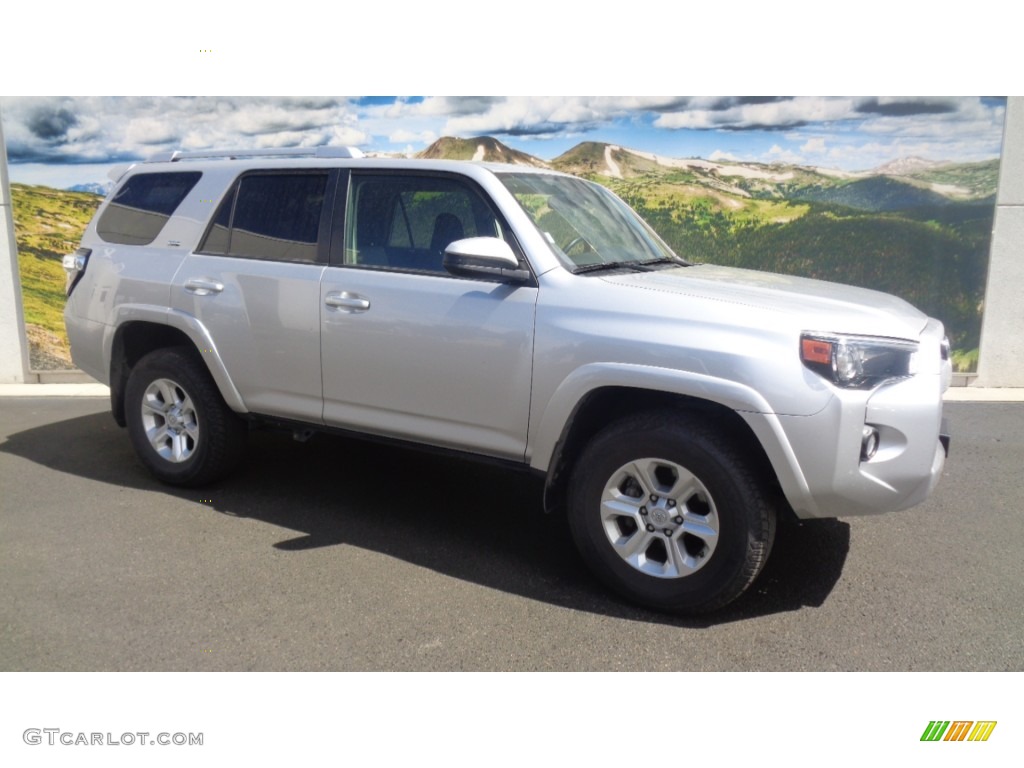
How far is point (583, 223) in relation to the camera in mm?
4391

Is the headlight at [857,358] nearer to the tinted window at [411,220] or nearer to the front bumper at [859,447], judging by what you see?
the front bumper at [859,447]

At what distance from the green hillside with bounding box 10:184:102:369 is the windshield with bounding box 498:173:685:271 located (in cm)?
630

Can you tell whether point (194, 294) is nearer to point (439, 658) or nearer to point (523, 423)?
point (523, 423)

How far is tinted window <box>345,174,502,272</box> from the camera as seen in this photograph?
13.8 feet

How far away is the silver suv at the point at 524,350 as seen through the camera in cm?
338

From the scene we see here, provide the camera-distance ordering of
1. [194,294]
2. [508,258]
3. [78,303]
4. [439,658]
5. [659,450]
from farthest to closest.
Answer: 1. [78,303]
2. [194,294]
3. [508,258]
4. [659,450]
5. [439,658]

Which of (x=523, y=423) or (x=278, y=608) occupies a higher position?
(x=523, y=423)

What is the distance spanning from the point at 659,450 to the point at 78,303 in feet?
13.2

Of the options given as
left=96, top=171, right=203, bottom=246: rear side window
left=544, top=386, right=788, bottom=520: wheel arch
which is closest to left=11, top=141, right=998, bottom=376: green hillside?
left=96, top=171, right=203, bottom=246: rear side window

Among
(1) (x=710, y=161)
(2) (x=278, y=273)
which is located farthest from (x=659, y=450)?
(1) (x=710, y=161)

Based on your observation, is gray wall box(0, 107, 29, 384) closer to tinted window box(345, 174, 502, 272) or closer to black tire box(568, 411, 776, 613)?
tinted window box(345, 174, 502, 272)

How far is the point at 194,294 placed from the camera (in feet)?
16.1
